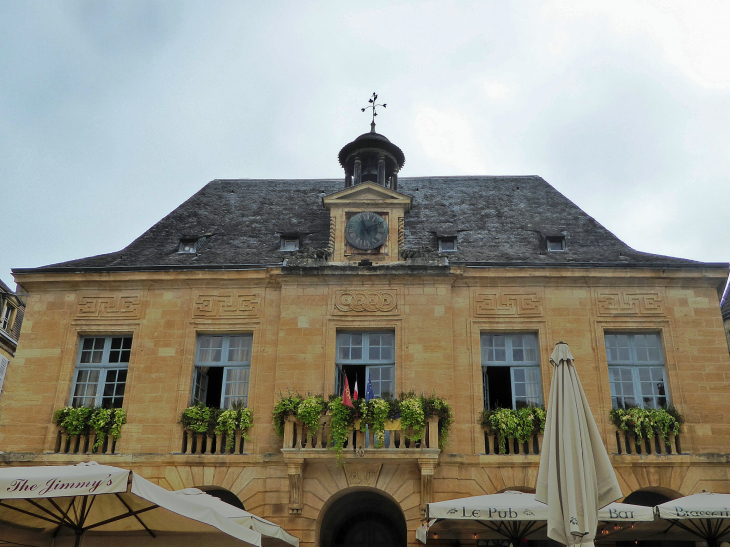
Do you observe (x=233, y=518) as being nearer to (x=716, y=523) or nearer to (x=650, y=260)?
(x=716, y=523)

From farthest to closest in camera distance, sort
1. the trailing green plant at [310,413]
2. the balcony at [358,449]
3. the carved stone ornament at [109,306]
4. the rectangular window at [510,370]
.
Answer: the carved stone ornament at [109,306] → the rectangular window at [510,370] → the trailing green plant at [310,413] → the balcony at [358,449]

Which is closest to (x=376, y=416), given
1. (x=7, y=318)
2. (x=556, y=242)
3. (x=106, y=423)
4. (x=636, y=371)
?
(x=106, y=423)

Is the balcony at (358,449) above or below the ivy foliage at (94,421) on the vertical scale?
below

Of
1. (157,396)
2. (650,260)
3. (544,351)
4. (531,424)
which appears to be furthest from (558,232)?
(157,396)

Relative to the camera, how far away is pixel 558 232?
16578mm

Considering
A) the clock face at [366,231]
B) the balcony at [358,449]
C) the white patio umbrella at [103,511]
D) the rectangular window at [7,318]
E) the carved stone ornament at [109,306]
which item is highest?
the rectangular window at [7,318]

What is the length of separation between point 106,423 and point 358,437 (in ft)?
16.1

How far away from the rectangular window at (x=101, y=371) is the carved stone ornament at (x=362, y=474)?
4.87m

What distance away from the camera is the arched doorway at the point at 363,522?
14.7 meters

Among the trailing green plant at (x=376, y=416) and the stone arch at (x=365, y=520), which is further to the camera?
the stone arch at (x=365, y=520)

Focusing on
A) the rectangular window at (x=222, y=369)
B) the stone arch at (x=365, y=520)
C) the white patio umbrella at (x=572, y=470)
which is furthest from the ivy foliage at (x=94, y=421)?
the white patio umbrella at (x=572, y=470)

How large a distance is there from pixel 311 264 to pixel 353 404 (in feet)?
10.7

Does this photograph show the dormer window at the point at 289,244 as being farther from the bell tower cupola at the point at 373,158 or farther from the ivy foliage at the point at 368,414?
the ivy foliage at the point at 368,414

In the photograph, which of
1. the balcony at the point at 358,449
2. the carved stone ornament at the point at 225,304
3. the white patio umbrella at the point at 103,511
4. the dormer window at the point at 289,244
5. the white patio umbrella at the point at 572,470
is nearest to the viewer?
the white patio umbrella at the point at 572,470
